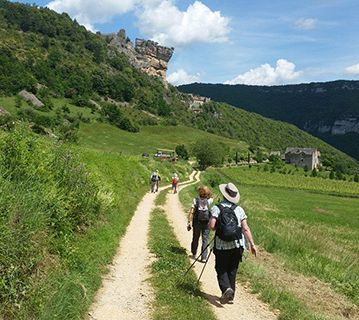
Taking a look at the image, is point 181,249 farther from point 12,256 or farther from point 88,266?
point 12,256

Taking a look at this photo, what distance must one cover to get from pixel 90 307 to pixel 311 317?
15.0 ft

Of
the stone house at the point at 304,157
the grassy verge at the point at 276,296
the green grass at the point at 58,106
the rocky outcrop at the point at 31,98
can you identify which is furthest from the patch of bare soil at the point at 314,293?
the stone house at the point at 304,157

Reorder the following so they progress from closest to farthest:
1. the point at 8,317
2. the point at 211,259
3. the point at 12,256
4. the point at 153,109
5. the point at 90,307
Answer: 1. the point at 8,317
2. the point at 12,256
3. the point at 90,307
4. the point at 211,259
5. the point at 153,109

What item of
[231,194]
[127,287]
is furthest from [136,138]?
[231,194]

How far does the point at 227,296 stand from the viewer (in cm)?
957

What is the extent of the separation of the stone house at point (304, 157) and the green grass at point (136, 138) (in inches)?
993

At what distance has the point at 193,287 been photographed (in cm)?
1064

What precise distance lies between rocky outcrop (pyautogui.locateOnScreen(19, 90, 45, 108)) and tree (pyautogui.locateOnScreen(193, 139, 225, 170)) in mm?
46362

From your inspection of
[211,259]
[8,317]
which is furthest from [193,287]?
[8,317]

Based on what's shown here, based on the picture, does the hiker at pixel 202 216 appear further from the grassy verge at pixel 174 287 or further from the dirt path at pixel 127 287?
the dirt path at pixel 127 287

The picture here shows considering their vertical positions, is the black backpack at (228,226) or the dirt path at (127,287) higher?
the black backpack at (228,226)

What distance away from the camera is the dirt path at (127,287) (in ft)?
29.2

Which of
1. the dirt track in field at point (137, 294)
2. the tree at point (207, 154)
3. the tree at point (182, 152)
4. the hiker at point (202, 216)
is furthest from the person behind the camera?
the tree at point (182, 152)

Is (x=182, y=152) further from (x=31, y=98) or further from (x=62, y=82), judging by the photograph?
(x=62, y=82)
